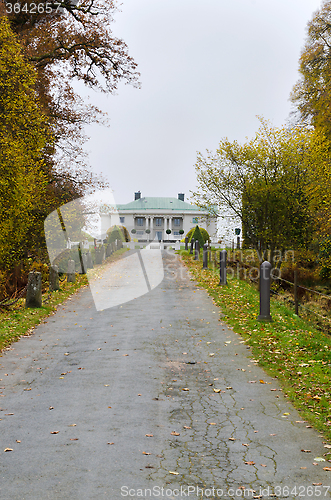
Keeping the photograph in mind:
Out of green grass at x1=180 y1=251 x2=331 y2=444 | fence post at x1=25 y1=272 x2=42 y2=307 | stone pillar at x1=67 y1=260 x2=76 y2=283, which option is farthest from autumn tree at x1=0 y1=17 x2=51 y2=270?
green grass at x1=180 y1=251 x2=331 y2=444

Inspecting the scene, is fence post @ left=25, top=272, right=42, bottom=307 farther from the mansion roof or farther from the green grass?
the mansion roof

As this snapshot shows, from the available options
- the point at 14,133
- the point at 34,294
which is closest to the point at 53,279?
the point at 34,294

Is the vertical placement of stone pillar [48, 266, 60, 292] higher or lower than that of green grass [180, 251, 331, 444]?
higher

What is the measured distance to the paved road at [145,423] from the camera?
3.87 m

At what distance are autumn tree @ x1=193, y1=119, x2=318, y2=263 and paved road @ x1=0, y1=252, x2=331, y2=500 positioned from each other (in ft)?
30.6

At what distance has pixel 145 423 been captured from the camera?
5.09 m

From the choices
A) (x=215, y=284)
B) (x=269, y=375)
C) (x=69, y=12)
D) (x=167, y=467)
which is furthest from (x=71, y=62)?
(x=167, y=467)

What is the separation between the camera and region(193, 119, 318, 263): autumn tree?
56.6ft

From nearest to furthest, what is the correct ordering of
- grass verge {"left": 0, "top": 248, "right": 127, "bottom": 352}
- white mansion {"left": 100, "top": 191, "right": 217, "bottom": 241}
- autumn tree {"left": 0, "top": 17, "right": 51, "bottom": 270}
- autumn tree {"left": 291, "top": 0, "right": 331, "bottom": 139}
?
grass verge {"left": 0, "top": 248, "right": 127, "bottom": 352}, autumn tree {"left": 0, "top": 17, "right": 51, "bottom": 270}, autumn tree {"left": 291, "top": 0, "right": 331, "bottom": 139}, white mansion {"left": 100, "top": 191, "right": 217, "bottom": 241}

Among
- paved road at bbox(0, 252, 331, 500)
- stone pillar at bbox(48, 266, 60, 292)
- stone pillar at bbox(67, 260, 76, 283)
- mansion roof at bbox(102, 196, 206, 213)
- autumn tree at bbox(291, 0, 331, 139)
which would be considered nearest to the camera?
paved road at bbox(0, 252, 331, 500)

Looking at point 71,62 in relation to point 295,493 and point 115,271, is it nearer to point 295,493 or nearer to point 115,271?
point 115,271

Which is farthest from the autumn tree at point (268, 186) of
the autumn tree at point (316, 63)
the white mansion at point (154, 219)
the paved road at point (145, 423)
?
the white mansion at point (154, 219)

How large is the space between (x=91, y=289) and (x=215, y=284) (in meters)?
4.64

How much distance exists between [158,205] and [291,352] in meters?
82.6
